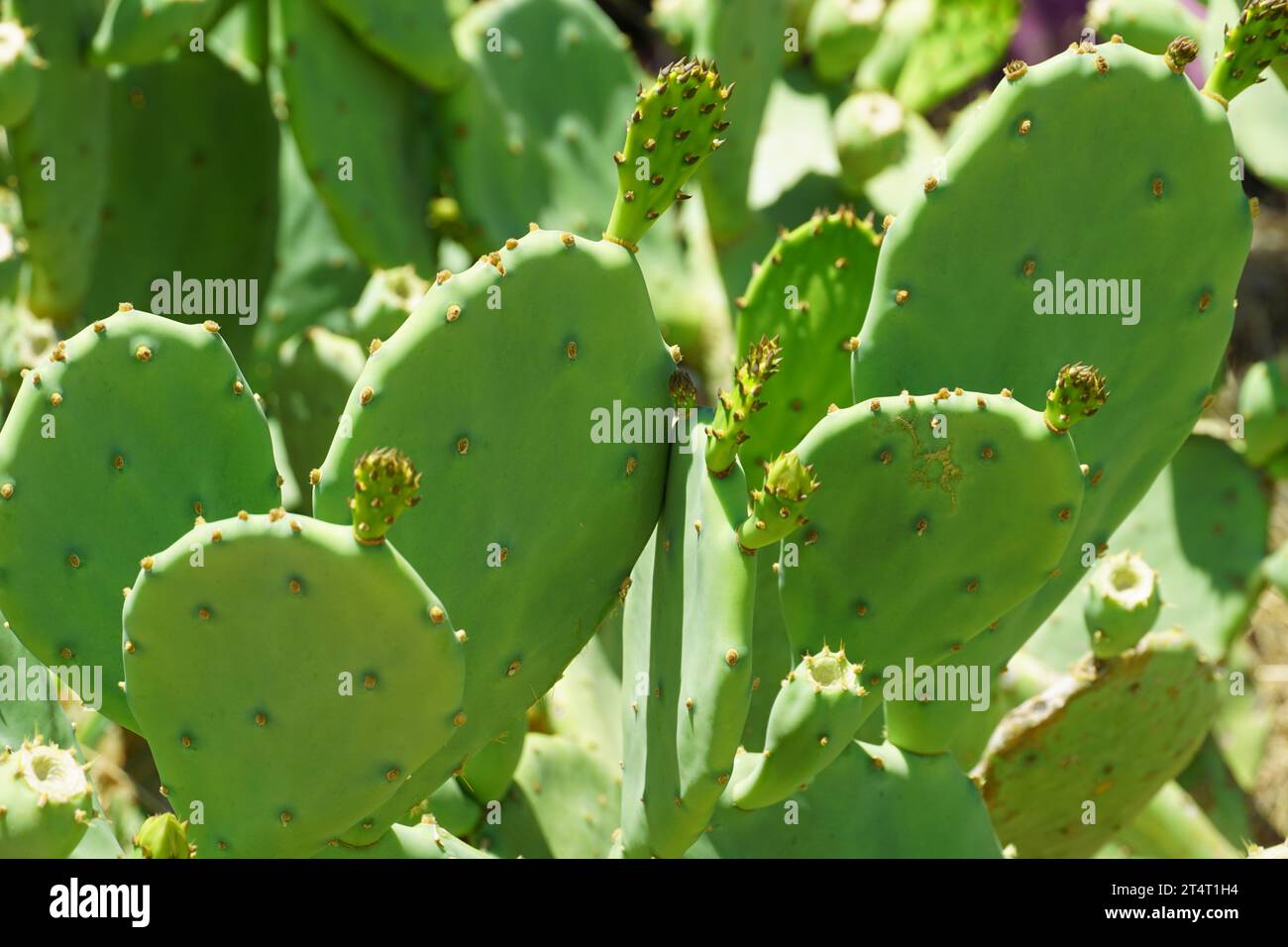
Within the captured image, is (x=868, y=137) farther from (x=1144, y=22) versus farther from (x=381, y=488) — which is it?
(x=381, y=488)

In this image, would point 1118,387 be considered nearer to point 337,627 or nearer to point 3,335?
point 337,627

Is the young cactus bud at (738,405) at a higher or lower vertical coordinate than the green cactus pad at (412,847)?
higher

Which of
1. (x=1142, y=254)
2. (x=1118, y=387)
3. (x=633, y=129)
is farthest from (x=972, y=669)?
(x=633, y=129)

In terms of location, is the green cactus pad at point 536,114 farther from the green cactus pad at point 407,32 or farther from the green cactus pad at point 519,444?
the green cactus pad at point 519,444

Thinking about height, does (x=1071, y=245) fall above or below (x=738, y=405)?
above

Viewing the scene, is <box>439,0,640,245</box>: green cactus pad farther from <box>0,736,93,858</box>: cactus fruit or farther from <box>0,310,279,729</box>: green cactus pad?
<box>0,736,93,858</box>: cactus fruit

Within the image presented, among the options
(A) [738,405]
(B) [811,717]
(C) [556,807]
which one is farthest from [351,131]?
(B) [811,717]

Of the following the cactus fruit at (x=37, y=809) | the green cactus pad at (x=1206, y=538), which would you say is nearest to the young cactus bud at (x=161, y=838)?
the cactus fruit at (x=37, y=809)
